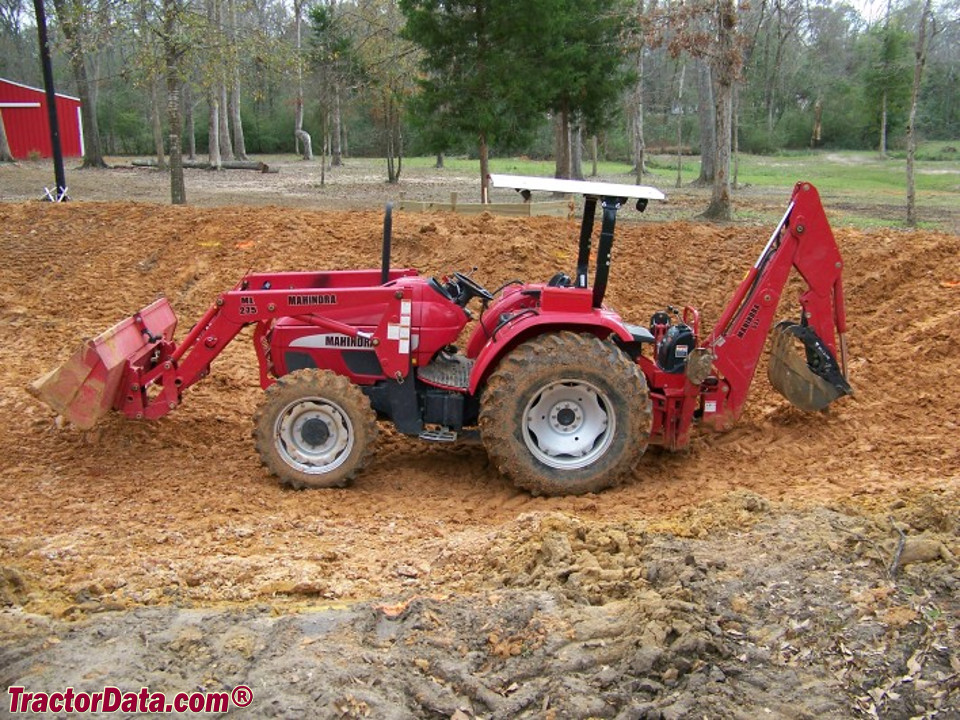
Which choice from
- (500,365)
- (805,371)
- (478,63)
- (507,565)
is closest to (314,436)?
(500,365)

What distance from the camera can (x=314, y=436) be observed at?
6609 mm

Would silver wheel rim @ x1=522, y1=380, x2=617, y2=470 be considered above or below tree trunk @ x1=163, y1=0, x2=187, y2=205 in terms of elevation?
below

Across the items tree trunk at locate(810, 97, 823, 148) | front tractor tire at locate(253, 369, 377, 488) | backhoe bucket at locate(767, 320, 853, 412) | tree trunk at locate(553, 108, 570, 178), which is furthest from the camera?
tree trunk at locate(810, 97, 823, 148)

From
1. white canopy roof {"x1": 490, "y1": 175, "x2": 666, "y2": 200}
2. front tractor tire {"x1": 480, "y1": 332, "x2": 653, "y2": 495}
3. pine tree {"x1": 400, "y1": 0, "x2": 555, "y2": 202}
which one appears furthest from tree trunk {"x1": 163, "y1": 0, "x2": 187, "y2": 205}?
front tractor tire {"x1": 480, "y1": 332, "x2": 653, "y2": 495}

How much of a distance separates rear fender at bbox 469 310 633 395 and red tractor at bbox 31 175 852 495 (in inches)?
0.5

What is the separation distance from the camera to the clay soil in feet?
12.5

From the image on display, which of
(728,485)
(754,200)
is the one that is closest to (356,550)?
(728,485)

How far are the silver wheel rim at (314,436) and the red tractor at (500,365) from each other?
0.01 metres

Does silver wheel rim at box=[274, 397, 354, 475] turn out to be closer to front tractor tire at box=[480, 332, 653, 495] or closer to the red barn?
front tractor tire at box=[480, 332, 653, 495]

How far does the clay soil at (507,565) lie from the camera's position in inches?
149

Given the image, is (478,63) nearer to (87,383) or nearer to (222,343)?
(222,343)

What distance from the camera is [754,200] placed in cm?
2095

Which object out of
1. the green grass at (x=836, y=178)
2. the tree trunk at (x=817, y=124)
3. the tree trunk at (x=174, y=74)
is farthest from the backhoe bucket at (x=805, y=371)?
the tree trunk at (x=817, y=124)

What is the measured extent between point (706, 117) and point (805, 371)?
2015 cm
